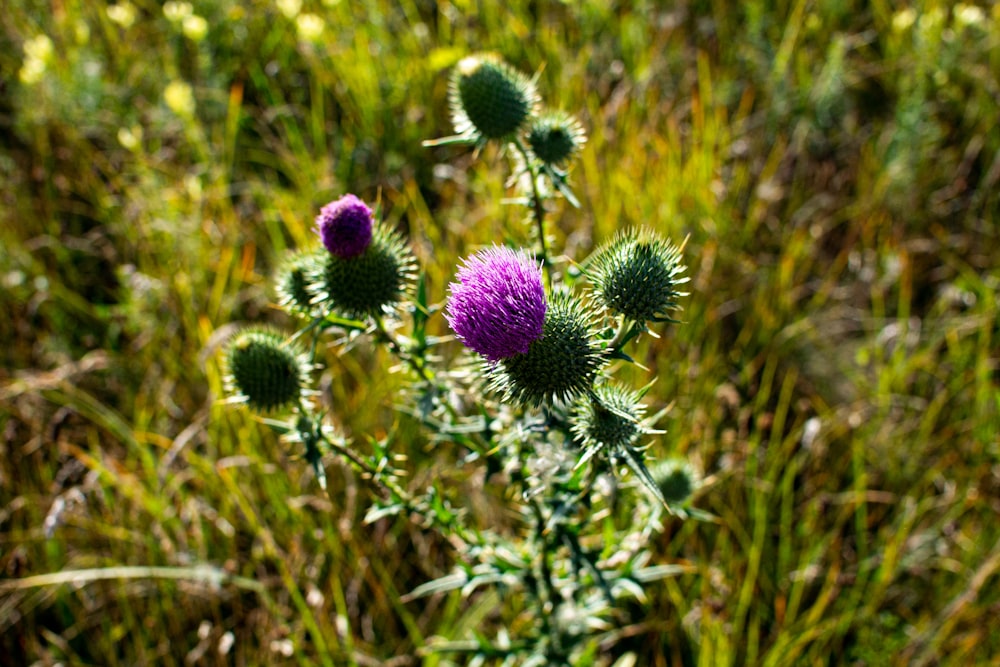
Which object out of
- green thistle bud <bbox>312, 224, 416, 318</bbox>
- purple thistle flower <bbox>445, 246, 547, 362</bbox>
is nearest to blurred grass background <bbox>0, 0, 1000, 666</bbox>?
green thistle bud <bbox>312, 224, 416, 318</bbox>

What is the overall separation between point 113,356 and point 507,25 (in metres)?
3.37

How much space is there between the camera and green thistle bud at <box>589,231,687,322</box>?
2061 mm

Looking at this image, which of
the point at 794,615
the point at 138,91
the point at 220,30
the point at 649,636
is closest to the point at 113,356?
the point at 138,91

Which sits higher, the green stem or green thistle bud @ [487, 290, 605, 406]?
the green stem

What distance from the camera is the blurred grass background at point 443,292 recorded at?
3.39m

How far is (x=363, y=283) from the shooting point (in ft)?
7.67

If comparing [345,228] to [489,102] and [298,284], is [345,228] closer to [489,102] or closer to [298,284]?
[298,284]

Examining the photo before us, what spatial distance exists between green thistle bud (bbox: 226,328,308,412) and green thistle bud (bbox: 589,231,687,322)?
94 centimetres

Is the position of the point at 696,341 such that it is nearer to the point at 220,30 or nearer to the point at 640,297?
the point at 640,297

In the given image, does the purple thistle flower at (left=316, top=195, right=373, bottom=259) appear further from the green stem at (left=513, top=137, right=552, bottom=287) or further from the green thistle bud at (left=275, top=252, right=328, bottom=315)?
the green stem at (left=513, top=137, right=552, bottom=287)

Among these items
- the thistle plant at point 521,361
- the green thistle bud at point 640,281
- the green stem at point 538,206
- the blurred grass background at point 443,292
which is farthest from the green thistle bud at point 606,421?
the blurred grass background at point 443,292

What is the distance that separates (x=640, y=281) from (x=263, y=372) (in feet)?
3.86

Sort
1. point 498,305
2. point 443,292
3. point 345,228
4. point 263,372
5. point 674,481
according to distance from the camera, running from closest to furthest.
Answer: point 498,305
point 345,228
point 263,372
point 674,481
point 443,292

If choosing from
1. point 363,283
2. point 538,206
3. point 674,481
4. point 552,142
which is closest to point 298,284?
point 363,283
